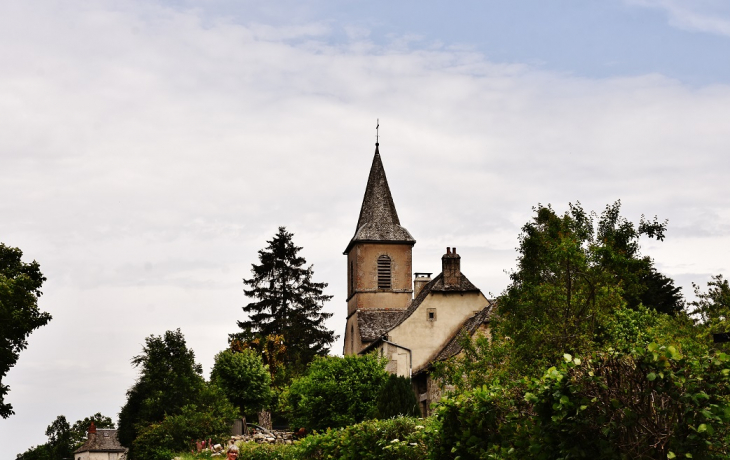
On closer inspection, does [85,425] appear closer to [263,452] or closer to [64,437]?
[64,437]

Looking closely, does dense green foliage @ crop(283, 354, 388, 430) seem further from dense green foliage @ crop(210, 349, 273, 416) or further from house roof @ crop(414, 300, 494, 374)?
dense green foliage @ crop(210, 349, 273, 416)

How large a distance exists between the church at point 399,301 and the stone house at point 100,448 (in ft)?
99.9

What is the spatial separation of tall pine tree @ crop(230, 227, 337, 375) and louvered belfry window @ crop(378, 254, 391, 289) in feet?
35.2

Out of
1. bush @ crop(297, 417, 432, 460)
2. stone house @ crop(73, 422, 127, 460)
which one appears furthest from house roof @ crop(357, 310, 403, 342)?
bush @ crop(297, 417, 432, 460)

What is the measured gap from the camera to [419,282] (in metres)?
62.7

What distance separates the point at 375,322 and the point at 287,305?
14837 millimetres

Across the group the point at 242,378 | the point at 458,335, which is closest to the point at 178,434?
the point at 242,378

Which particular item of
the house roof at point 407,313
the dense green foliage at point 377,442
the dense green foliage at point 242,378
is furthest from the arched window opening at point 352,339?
the dense green foliage at point 377,442

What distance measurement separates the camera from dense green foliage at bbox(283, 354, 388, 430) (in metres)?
42.3

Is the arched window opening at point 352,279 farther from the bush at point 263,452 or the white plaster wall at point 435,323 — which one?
the bush at point 263,452

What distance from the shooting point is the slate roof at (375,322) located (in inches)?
2329

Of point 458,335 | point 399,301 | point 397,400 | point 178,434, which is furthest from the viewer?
point 399,301

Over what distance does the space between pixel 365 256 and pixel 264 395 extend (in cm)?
1231

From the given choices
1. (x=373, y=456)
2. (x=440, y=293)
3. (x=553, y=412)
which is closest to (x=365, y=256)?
(x=440, y=293)
